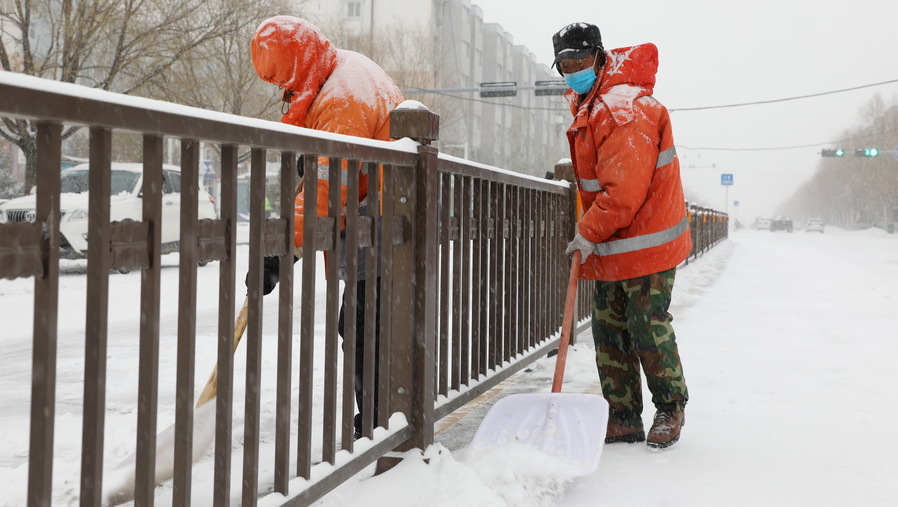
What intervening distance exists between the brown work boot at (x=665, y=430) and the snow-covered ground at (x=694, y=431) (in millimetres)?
47

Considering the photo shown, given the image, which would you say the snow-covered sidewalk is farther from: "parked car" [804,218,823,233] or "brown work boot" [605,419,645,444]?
"parked car" [804,218,823,233]

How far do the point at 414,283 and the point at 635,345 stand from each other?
1110 mm

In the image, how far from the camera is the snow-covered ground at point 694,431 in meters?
2.89

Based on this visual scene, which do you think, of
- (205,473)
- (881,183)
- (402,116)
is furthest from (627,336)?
(881,183)

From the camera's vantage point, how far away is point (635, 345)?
11.8ft

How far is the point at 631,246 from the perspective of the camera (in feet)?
11.4

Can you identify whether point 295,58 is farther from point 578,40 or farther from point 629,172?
point 629,172

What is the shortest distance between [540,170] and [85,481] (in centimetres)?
5441

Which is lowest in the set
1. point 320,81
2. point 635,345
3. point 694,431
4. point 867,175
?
point 694,431

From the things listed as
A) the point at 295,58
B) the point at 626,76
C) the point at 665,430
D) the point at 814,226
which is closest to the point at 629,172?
the point at 626,76

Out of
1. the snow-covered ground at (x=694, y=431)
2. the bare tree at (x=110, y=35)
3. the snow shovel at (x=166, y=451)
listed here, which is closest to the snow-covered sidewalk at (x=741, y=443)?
the snow-covered ground at (x=694, y=431)

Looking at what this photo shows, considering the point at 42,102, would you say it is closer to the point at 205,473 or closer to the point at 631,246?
the point at 205,473

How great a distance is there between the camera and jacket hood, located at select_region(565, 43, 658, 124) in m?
3.40

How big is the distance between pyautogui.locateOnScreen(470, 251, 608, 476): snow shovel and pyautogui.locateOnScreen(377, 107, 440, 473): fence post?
0.29 m
